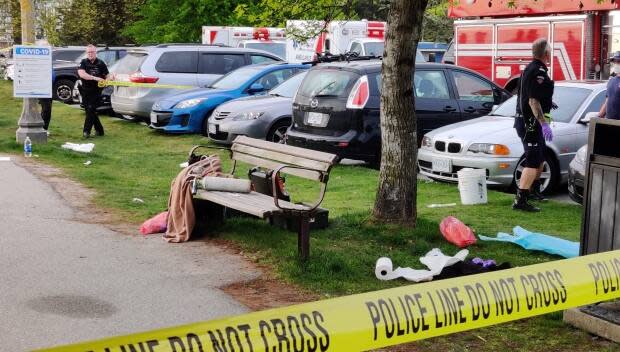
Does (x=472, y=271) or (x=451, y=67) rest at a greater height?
(x=451, y=67)

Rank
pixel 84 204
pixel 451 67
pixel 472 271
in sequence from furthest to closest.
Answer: pixel 451 67 < pixel 84 204 < pixel 472 271

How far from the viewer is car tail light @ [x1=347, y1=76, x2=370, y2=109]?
1288 centimetres

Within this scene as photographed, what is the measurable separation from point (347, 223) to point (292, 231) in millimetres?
712

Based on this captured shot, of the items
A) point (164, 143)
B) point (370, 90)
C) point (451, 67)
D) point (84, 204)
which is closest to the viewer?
point (84, 204)

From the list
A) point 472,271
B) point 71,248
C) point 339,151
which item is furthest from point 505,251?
point 339,151

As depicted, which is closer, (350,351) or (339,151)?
(350,351)

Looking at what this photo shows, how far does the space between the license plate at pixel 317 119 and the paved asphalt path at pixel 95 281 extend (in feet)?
15.8

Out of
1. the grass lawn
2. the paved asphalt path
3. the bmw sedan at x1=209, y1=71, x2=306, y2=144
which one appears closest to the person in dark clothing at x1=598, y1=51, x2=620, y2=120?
the grass lawn

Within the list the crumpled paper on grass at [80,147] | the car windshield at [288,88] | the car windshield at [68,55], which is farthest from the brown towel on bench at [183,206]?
the car windshield at [68,55]

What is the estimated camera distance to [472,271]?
22.0ft

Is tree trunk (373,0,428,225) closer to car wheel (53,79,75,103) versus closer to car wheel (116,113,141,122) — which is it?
car wheel (116,113,141,122)

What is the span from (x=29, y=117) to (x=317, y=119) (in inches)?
218

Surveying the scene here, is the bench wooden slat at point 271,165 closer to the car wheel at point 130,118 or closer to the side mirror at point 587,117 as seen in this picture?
the side mirror at point 587,117

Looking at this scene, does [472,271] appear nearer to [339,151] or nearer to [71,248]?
[71,248]
